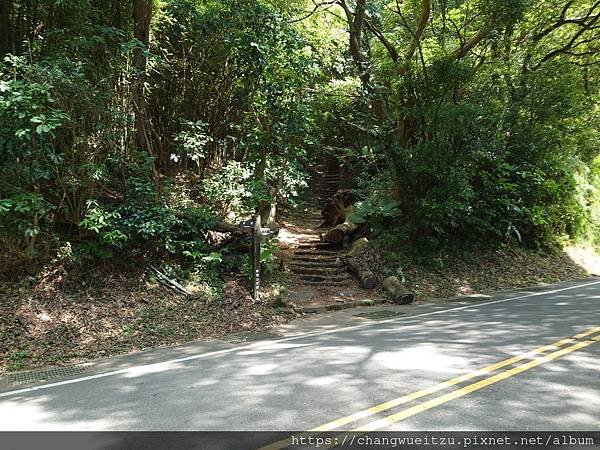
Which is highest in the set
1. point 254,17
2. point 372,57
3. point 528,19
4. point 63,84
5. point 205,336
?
point 528,19

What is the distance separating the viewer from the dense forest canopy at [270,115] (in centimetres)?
734

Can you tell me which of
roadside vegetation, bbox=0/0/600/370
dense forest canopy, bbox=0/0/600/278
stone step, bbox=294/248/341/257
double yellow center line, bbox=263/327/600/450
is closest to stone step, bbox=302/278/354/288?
roadside vegetation, bbox=0/0/600/370

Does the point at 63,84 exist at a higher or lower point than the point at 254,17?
lower

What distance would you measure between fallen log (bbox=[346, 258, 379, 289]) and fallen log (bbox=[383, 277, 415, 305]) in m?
0.28

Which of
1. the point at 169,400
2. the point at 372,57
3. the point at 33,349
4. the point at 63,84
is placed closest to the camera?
the point at 169,400

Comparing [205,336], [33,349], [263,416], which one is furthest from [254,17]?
[263,416]

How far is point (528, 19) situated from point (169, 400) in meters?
15.6

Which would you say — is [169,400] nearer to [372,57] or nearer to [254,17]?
[254,17]

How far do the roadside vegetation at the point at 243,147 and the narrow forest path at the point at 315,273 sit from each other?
0.60 meters

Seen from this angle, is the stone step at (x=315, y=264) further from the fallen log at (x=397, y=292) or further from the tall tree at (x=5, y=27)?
the tall tree at (x=5, y=27)

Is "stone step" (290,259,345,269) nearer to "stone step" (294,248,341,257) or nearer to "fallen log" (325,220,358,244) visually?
"stone step" (294,248,341,257)

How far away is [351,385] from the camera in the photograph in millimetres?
4508

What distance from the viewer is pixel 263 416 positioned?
3826 millimetres

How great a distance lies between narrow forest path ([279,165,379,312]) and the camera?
9797mm
